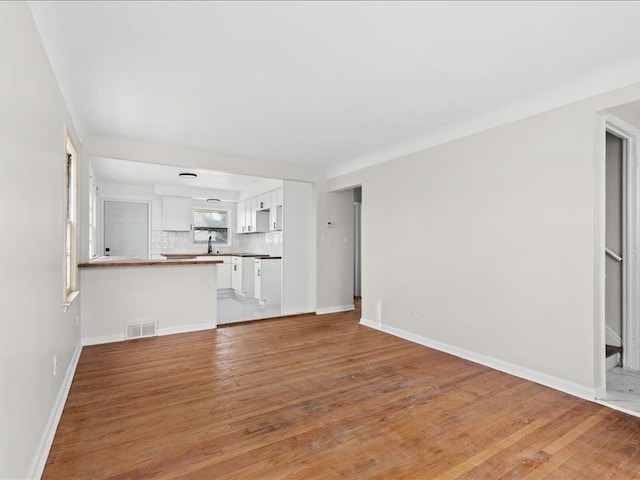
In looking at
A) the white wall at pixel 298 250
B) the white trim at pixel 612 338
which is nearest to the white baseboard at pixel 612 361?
the white trim at pixel 612 338

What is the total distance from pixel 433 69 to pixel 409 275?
2458 millimetres

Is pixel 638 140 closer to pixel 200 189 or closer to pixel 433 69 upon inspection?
pixel 433 69

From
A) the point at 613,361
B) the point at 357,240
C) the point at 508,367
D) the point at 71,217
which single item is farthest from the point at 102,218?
the point at 613,361

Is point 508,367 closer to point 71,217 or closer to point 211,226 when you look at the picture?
point 71,217

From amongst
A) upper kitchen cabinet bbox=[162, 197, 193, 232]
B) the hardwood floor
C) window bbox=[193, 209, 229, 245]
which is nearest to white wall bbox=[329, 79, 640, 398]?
the hardwood floor

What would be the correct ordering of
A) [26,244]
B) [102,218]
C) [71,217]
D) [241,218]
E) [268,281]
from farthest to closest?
[241,218]
[102,218]
[268,281]
[71,217]
[26,244]

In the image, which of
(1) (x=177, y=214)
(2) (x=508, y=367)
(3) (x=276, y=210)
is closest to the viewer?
(2) (x=508, y=367)

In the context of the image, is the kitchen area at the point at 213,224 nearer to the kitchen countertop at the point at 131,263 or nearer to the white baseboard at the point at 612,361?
the kitchen countertop at the point at 131,263

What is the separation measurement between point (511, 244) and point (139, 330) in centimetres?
428

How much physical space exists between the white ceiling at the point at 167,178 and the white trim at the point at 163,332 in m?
2.35

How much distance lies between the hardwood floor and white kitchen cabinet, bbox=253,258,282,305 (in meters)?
2.88

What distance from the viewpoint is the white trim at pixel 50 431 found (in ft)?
5.51

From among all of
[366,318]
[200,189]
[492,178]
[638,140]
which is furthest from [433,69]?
[200,189]

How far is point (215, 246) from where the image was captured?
28.1 ft
